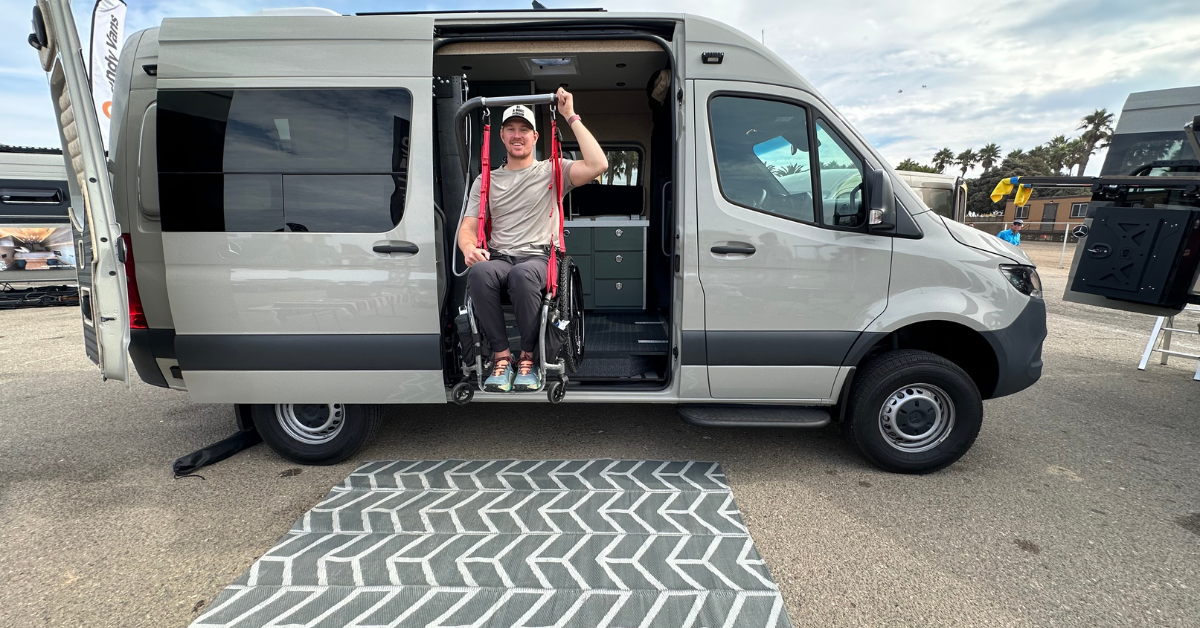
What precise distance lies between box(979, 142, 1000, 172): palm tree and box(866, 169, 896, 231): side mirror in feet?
237

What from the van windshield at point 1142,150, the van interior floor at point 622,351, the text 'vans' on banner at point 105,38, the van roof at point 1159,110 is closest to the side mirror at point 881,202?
the van interior floor at point 622,351

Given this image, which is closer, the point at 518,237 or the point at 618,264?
the point at 518,237

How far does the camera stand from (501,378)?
2811 mm

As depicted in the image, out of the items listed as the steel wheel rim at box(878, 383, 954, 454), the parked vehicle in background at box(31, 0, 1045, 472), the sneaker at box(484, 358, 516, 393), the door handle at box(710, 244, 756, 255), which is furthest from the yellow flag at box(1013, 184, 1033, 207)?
the sneaker at box(484, 358, 516, 393)

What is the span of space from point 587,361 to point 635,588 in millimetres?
1714

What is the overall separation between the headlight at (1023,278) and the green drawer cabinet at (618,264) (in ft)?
10.8

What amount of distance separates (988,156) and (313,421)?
249ft

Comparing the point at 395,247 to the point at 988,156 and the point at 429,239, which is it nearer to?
the point at 429,239

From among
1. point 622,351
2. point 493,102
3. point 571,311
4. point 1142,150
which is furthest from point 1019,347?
point 493,102

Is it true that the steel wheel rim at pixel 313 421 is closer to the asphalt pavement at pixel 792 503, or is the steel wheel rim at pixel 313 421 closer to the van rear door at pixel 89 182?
the asphalt pavement at pixel 792 503

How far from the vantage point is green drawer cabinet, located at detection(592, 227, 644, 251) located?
223 inches

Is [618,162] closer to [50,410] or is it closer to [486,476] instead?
[486,476]

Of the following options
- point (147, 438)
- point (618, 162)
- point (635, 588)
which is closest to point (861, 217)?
point (635, 588)

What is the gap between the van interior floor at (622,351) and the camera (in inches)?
128
